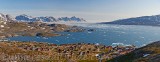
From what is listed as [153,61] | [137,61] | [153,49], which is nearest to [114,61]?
[153,49]

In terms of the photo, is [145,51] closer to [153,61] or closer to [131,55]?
[131,55]

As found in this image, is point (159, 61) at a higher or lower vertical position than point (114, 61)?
higher

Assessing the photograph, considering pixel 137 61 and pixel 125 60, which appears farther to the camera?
pixel 125 60

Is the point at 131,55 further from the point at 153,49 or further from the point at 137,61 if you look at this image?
the point at 137,61

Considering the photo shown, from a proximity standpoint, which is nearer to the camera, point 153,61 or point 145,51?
point 153,61

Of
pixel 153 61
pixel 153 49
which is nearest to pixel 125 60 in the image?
pixel 153 49

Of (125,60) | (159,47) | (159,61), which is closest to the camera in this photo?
(159,61)

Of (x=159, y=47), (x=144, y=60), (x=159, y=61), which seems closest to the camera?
(x=159, y=61)

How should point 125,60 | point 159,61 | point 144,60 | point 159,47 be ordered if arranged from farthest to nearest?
point 159,47 < point 125,60 < point 144,60 < point 159,61
